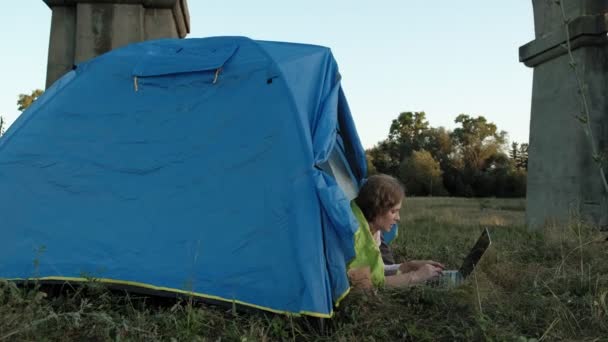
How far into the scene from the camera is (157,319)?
2.69 m

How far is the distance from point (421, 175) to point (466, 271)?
20353 mm

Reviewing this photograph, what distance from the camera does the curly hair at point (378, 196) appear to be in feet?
10.9

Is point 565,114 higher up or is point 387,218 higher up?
point 565,114

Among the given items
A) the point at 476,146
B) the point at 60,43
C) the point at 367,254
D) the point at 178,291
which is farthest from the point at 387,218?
the point at 476,146

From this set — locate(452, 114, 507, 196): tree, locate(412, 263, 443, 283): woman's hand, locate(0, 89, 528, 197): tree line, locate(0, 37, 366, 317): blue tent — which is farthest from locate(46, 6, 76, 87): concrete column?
locate(452, 114, 507, 196): tree

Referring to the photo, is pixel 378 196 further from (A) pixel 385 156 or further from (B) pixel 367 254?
(A) pixel 385 156

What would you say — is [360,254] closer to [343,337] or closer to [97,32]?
[343,337]

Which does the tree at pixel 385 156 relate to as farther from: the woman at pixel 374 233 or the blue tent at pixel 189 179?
the blue tent at pixel 189 179

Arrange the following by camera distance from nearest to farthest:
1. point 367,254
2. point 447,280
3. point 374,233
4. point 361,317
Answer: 1. point 361,317
2. point 367,254
3. point 447,280
4. point 374,233

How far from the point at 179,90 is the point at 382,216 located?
1467mm

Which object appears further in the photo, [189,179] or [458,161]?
[458,161]

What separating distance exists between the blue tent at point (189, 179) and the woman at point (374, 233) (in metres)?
0.29

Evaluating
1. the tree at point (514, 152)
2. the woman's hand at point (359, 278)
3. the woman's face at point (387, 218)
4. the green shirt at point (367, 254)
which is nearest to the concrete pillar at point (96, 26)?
the woman's face at point (387, 218)

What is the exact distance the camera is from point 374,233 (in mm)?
3520
